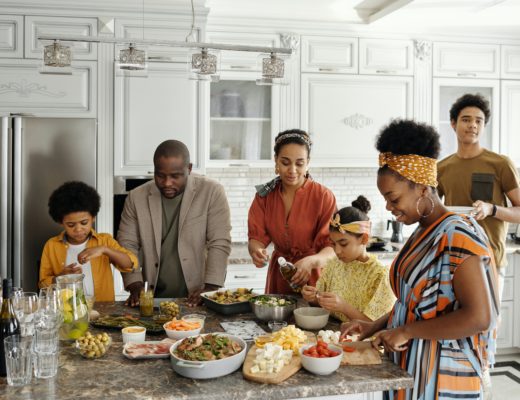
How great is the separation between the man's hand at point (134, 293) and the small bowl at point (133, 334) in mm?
495

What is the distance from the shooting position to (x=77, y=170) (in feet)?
12.9

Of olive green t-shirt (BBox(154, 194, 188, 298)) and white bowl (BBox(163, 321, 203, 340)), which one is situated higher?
olive green t-shirt (BBox(154, 194, 188, 298))

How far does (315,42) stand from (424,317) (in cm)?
328

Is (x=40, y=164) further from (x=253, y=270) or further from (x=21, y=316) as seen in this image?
(x=21, y=316)

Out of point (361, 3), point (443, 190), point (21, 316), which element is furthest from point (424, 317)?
point (361, 3)

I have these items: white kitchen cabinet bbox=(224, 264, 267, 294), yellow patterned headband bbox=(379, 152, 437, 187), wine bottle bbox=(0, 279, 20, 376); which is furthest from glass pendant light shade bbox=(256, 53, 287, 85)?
white kitchen cabinet bbox=(224, 264, 267, 294)

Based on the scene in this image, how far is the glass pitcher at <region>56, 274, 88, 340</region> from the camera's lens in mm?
1936

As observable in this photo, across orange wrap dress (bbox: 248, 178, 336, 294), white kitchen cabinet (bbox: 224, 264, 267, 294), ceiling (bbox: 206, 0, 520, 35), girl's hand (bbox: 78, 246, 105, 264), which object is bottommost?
white kitchen cabinet (bbox: 224, 264, 267, 294)

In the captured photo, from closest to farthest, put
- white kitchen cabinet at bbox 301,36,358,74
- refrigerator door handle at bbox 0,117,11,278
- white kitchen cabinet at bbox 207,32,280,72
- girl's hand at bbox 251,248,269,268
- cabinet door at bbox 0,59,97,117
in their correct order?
girl's hand at bbox 251,248,269,268 → refrigerator door handle at bbox 0,117,11,278 → cabinet door at bbox 0,59,97,117 → white kitchen cabinet at bbox 207,32,280,72 → white kitchen cabinet at bbox 301,36,358,74

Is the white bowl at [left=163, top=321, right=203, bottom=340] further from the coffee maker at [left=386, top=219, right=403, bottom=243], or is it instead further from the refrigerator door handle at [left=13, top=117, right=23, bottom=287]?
the coffee maker at [left=386, top=219, right=403, bottom=243]

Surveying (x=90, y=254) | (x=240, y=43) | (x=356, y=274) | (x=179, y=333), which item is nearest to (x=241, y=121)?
(x=240, y=43)

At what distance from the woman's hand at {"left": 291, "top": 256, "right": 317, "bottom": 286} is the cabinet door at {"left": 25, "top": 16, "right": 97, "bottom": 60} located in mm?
2352

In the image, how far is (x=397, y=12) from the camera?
421 cm

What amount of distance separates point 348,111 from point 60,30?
2.28 m
